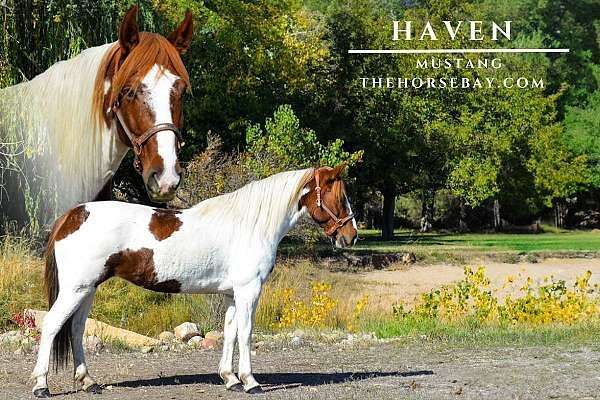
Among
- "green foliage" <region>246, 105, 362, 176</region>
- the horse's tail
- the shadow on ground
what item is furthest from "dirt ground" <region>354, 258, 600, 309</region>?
the horse's tail

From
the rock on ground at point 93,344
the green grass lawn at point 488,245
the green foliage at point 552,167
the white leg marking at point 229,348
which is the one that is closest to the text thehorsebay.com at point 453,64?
the green foliage at point 552,167

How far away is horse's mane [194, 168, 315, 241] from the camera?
23.7ft

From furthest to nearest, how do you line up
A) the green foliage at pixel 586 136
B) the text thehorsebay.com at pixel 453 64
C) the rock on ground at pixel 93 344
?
the green foliage at pixel 586 136, the text thehorsebay.com at pixel 453 64, the rock on ground at pixel 93 344

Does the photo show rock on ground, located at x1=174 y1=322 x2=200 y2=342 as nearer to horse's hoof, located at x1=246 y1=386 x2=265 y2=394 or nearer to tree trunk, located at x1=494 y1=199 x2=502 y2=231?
horse's hoof, located at x1=246 y1=386 x2=265 y2=394

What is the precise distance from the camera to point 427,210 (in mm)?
52938

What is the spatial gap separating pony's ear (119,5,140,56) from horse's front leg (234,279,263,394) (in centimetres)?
209

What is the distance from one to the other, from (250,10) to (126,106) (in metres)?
24.8

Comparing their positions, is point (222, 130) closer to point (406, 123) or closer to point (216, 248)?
point (406, 123)

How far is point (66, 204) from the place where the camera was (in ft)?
20.4

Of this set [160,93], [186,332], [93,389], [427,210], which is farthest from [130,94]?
[427,210]

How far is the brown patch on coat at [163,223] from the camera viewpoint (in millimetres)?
6980

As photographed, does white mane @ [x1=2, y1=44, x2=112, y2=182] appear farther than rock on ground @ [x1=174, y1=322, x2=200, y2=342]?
No

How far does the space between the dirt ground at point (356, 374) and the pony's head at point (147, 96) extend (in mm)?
2247

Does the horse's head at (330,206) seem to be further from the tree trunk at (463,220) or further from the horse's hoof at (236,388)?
the tree trunk at (463,220)
